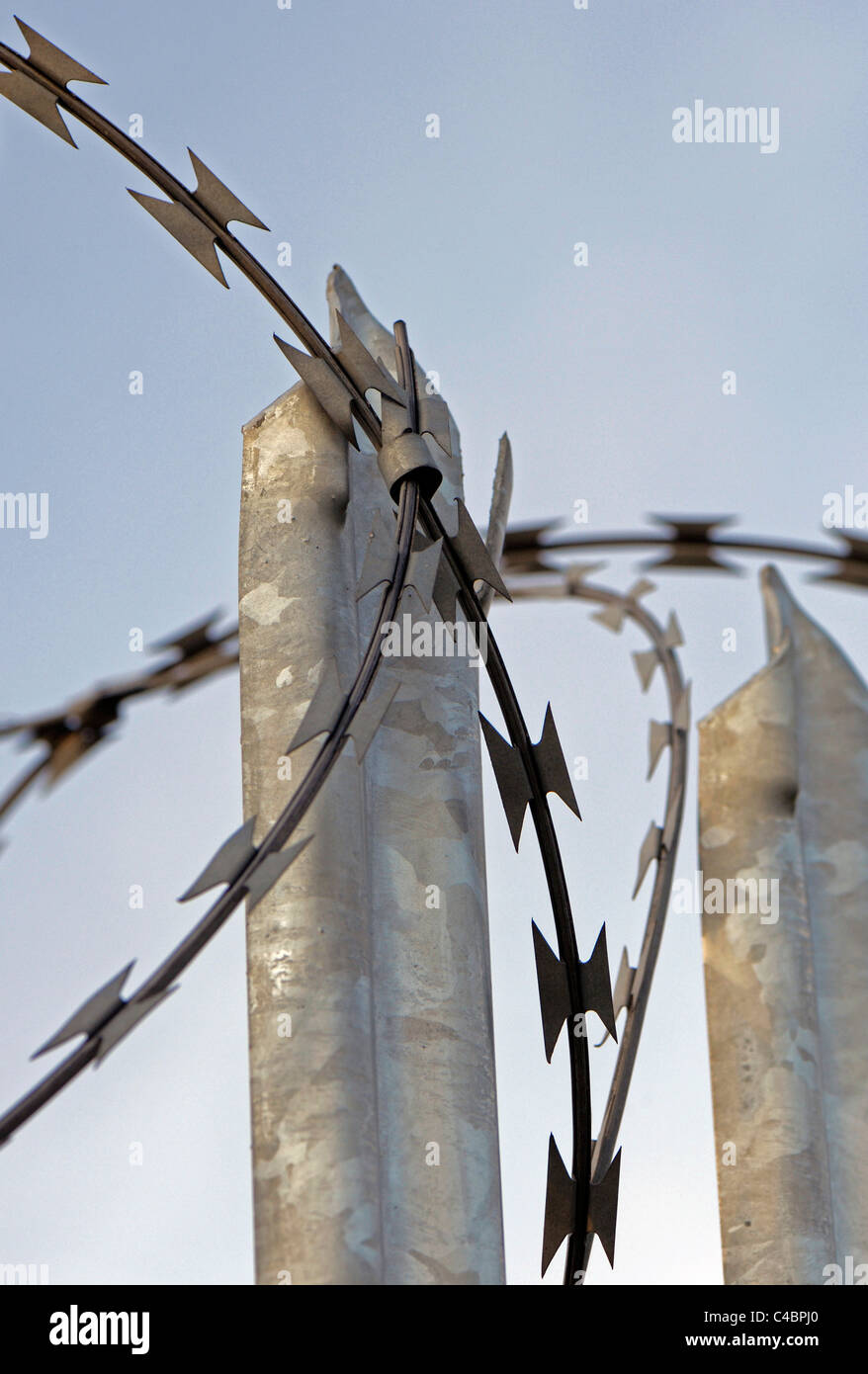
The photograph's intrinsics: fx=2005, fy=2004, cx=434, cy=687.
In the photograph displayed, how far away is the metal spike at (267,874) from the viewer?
5.28 m

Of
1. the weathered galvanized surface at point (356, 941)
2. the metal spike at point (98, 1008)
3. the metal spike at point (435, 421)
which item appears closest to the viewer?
the metal spike at point (98, 1008)

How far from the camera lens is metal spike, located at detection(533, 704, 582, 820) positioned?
21.4ft

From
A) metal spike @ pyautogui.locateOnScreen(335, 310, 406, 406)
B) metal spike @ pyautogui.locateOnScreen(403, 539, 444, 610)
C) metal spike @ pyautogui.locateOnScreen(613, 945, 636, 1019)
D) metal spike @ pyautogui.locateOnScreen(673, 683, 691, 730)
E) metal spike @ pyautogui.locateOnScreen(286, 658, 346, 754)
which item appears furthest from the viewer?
metal spike @ pyautogui.locateOnScreen(673, 683, 691, 730)

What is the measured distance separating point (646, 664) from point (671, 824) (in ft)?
4.04

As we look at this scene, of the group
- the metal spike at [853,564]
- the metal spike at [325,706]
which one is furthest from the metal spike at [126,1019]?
the metal spike at [853,564]

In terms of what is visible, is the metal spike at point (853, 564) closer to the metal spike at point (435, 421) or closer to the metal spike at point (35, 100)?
the metal spike at point (435, 421)

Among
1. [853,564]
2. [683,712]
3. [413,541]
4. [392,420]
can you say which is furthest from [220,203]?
[853,564]

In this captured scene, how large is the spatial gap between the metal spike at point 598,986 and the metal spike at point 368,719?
3.92 ft

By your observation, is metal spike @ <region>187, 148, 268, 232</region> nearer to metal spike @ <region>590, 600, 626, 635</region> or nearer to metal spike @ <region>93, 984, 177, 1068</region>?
metal spike @ <region>93, 984, 177, 1068</region>

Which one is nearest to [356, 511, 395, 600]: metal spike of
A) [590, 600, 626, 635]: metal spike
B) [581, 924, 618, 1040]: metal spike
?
[581, 924, 618, 1040]: metal spike

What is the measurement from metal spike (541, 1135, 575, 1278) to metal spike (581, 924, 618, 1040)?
48cm

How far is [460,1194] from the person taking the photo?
248 inches
